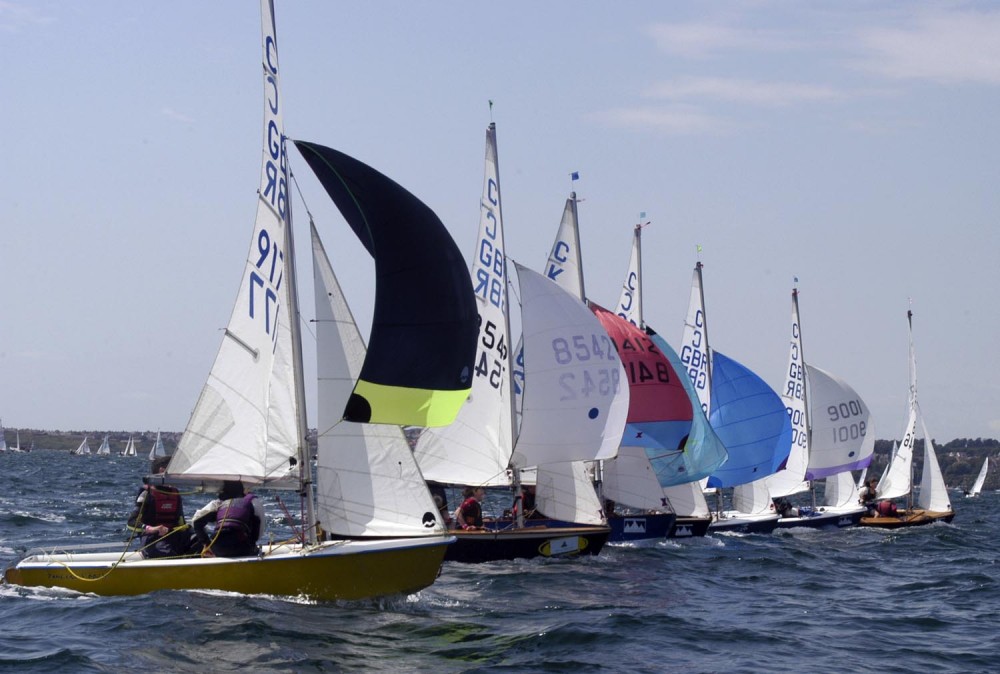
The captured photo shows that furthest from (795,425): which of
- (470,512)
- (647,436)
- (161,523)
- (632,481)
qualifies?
(161,523)

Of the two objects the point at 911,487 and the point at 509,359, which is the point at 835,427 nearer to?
the point at 911,487

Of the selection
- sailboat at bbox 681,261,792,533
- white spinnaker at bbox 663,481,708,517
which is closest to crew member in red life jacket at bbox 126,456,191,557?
white spinnaker at bbox 663,481,708,517

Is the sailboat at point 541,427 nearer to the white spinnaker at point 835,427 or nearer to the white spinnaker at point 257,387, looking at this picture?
the white spinnaker at point 257,387

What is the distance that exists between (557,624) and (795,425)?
24547 millimetres

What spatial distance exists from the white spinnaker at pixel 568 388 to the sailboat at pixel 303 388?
6725 millimetres

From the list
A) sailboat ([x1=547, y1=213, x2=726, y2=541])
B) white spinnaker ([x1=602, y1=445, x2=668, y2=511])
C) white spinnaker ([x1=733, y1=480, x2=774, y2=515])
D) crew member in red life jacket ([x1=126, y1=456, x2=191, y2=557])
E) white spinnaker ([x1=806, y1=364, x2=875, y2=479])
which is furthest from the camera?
white spinnaker ([x1=806, y1=364, x2=875, y2=479])

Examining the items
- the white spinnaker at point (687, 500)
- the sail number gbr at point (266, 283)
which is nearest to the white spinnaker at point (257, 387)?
the sail number gbr at point (266, 283)

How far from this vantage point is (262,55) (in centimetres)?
1669

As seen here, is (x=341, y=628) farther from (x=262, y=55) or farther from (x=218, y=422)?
(x=262, y=55)

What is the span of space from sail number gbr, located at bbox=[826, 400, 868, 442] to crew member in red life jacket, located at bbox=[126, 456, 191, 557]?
87.8 feet

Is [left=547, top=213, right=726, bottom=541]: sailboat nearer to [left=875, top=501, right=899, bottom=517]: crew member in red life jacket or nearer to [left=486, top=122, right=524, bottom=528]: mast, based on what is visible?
[left=486, top=122, right=524, bottom=528]: mast

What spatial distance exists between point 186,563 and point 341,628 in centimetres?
217

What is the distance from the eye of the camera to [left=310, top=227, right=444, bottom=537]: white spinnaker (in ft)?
53.4

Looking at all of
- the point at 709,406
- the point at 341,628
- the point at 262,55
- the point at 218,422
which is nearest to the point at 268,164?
the point at 262,55
